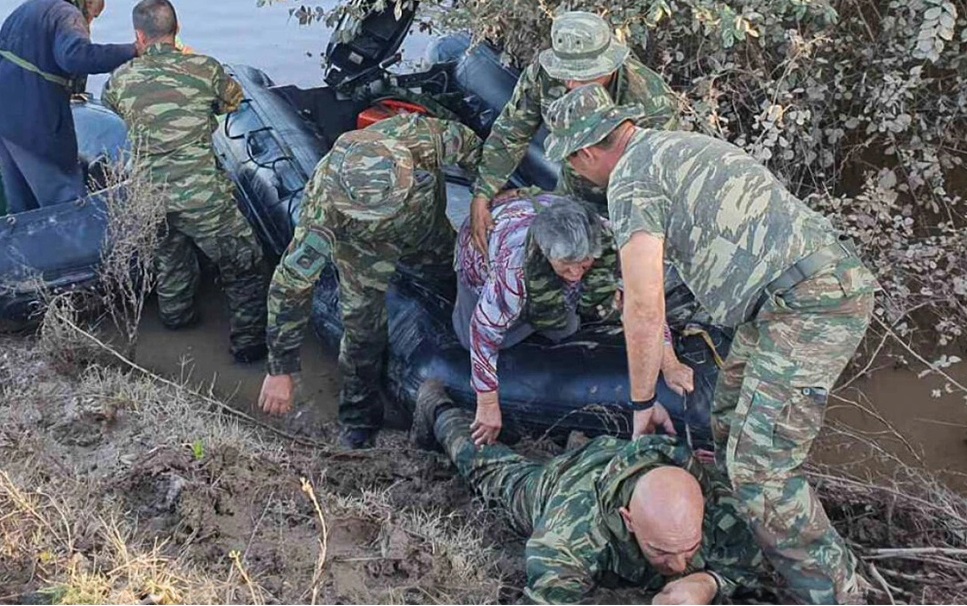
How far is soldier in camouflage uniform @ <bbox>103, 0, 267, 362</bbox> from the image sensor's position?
16.3 ft

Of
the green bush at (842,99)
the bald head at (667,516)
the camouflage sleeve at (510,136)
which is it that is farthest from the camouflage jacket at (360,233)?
the bald head at (667,516)

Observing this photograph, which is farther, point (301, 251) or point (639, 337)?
point (301, 251)

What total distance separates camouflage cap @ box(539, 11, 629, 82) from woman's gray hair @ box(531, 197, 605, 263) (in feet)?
2.01

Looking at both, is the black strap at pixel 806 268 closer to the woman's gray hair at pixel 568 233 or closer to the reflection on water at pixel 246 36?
the woman's gray hair at pixel 568 233

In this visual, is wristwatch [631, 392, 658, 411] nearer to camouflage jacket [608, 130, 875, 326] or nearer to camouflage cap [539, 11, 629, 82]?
camouflage jacket [608, 130, 875, 326]

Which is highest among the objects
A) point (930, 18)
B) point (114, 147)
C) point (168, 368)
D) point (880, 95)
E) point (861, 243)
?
point (930, 18)

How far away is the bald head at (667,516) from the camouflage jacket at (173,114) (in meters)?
2.91

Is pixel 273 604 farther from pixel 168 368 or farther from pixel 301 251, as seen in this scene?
pixel 168 368

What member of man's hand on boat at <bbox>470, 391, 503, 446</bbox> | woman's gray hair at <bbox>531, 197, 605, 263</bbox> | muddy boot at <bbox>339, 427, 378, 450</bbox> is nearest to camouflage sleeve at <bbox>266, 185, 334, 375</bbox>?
muddy boot at <bbox>339, 427, 378, 450</bbox>

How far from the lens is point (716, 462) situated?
137 inches

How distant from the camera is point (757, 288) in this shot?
3006 millimetres

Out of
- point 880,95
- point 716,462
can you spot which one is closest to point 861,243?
point 880,95

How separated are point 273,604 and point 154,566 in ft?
1.12

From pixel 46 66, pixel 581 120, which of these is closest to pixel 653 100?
pixel 581 120
